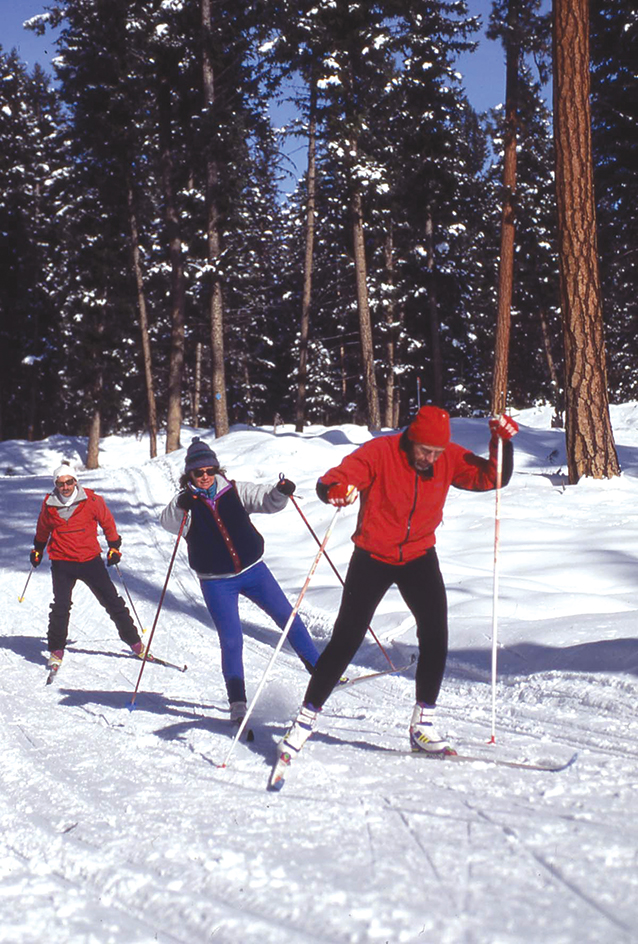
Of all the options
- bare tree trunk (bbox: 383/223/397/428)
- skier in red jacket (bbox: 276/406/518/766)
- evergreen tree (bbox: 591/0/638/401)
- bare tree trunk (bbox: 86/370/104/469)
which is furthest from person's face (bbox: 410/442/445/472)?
bare tree trunk (bbox: 383/223/397/428)

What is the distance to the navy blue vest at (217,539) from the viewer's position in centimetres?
596

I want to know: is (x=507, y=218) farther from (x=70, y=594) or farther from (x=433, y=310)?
(x=433, y=310)

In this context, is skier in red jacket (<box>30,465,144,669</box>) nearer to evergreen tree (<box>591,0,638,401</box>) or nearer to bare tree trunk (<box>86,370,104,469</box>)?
evergreen tree (<box>591,0,638,401</box>)

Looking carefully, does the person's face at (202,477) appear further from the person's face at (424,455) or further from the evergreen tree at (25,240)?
the evergreen tree at (25,240)

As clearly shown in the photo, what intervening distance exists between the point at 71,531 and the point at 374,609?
171 inches

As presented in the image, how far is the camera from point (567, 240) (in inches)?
448

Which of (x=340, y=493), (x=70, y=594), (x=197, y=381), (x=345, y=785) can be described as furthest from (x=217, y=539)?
(x=197, y=381)

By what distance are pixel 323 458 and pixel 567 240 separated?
26.9 feet

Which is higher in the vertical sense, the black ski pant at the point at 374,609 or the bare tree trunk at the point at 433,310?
the bare tree trunk at the point at 433,310

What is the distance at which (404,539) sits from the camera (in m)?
4.78

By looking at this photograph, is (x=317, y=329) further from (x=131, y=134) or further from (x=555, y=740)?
(x=555, y=740)

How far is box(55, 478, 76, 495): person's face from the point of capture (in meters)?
8.15

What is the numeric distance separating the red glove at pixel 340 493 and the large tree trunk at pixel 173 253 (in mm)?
21506

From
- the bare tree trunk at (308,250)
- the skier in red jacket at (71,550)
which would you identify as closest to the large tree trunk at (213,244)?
the bare tree trunk at (308,250)
